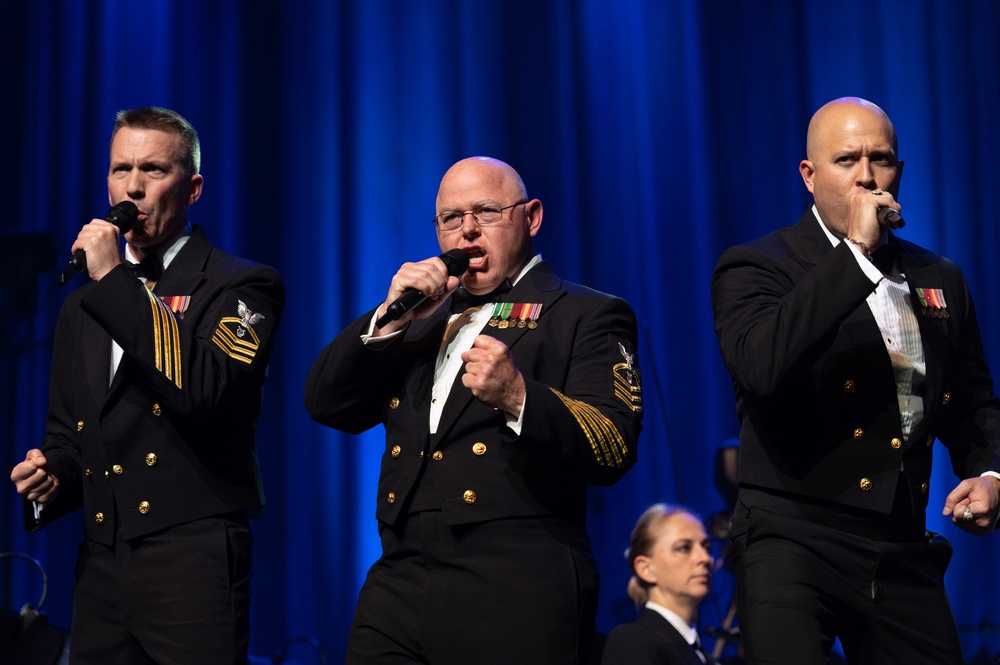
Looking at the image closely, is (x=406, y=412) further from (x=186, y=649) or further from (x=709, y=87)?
(x=709, y=87)

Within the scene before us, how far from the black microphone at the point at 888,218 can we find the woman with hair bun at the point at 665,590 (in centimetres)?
185

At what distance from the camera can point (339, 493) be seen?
543 cm

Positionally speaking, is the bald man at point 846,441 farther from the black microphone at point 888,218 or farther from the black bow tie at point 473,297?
the black bow tie at point 473,297

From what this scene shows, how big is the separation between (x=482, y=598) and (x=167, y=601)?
637 mm

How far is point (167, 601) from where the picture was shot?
2330 mm

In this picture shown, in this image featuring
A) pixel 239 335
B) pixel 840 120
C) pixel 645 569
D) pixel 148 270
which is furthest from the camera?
pixel 645 569

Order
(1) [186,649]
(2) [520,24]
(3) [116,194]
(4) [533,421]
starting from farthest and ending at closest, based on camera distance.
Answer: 1. (2) [520,24]
2. (3) [116,194]
3. (1) [186,649]
4. (4) [533,421]

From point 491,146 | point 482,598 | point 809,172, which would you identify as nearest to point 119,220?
point 482,598

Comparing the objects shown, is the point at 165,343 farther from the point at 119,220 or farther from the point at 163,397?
the point at 119,220

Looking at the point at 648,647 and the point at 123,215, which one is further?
the point at 648,647

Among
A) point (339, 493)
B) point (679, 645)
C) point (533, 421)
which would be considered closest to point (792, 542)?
point (533, 421)

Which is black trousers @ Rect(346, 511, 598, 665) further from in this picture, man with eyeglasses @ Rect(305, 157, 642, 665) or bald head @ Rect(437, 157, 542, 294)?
bald head @ Rect(437, 157, 542, 294)

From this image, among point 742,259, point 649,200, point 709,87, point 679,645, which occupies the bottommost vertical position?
point 679,645

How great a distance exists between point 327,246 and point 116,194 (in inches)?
116
